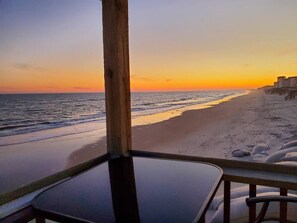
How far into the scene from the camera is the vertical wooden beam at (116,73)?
4.94ft

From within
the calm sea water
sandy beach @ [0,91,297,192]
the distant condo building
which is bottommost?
sandy beach @ [0,91,297,192]

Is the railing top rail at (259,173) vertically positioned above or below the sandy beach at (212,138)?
above

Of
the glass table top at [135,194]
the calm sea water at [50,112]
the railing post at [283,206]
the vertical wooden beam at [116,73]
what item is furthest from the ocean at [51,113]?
the railing post at [283,206]

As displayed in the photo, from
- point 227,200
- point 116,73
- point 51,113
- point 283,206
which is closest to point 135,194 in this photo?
point 227,200

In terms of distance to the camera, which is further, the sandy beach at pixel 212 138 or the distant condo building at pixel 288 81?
the sandy beach at pixel 212 138

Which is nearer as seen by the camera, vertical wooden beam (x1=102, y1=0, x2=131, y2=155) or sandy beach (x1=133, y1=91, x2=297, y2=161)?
vertical wooden beam (x1=102, y1=0, x2=131, y2=155)

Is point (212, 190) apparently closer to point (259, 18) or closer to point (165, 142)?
point (259, 18)

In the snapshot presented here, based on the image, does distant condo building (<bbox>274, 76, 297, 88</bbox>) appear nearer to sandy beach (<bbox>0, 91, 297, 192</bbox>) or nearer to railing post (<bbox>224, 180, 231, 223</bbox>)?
sandy beach (<bbox>0, 91, 297, 192</bbox>)

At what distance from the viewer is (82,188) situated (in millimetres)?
983

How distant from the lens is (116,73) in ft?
5.03

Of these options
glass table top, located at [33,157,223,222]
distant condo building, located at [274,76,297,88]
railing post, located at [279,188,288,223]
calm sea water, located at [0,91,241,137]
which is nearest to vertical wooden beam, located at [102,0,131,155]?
glass table top, located at [33,157,223,222]

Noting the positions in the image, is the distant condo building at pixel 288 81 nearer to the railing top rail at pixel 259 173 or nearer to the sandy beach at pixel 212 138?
the sandy beach at pixel 212 138

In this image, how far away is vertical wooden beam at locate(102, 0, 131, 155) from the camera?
1505 millimetres

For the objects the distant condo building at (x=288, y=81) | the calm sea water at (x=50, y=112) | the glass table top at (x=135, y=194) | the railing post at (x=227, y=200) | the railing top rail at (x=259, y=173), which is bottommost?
the calm sea water at (x=50, y=112)
